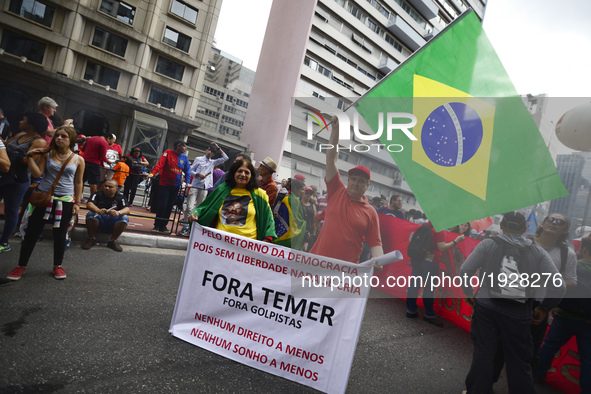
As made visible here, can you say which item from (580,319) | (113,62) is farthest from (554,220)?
(113,62)

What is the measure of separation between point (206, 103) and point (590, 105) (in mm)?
79011

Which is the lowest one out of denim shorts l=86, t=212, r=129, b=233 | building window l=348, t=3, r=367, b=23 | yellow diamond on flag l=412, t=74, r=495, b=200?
denim shorts l=86, t=212, r=129, b=233

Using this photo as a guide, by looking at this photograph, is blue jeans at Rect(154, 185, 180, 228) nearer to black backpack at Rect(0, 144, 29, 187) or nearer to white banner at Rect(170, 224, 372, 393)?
black backpack at Rect(0, 144, 29, 187)

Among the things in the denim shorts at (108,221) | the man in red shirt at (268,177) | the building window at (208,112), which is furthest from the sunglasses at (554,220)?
the building window at (208,112)

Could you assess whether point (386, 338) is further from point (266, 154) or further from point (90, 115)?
point (266, 154)

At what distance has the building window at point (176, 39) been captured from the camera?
24.4m

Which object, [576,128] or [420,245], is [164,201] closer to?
[420,245]

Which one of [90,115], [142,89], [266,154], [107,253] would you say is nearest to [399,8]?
[266,154]

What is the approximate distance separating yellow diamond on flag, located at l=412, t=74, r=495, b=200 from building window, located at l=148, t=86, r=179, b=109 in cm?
2516

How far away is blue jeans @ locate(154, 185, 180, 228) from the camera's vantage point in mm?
7324

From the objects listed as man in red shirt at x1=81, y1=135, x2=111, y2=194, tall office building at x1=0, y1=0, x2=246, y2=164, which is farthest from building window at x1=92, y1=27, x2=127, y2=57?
man in red shirt at x1=81, y1=135, x2=111, y2=194

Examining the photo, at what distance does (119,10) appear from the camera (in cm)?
2247

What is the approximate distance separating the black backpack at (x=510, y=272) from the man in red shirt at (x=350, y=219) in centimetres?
89

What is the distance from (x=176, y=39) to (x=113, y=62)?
16.5 ft
